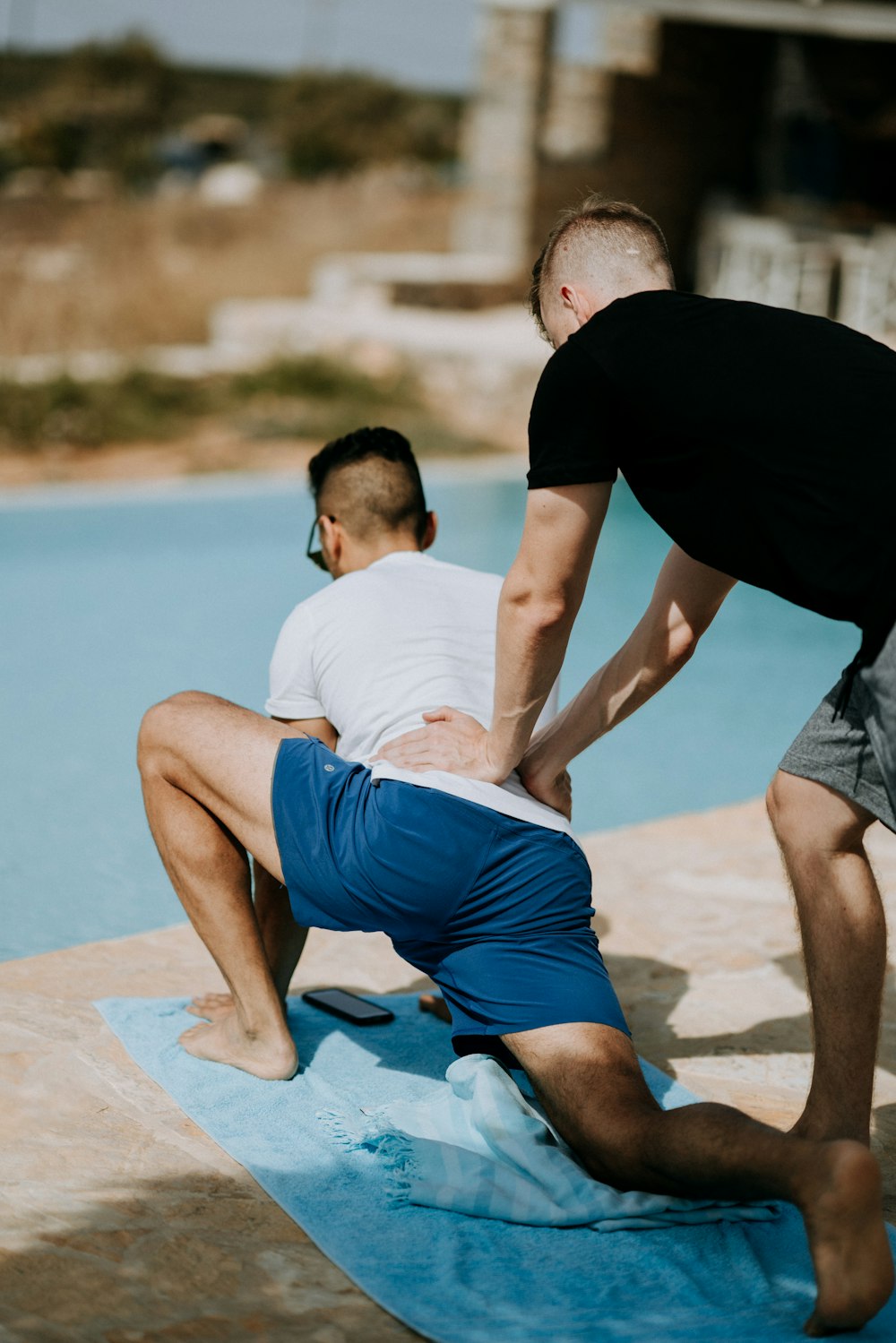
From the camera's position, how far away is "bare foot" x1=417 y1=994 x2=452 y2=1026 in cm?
301

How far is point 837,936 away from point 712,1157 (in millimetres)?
373

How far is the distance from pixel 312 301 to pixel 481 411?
4424 millimetres

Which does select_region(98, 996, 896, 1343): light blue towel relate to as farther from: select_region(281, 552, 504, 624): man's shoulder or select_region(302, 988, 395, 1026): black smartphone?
select_region(281, 552, 504, 624): man's shoulder

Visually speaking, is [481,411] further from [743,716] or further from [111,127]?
[111,127]

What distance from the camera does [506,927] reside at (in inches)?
90.6

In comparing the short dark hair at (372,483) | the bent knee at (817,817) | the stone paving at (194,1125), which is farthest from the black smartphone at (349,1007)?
the bent knee at (817,817)

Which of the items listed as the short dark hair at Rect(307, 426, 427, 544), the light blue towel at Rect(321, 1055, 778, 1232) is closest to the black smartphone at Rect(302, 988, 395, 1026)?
the light blue towel at Rect(321, 1055, 778, 1232)

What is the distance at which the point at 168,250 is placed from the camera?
50.9 feet

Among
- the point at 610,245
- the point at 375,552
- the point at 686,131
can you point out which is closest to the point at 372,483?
the point at 375,552

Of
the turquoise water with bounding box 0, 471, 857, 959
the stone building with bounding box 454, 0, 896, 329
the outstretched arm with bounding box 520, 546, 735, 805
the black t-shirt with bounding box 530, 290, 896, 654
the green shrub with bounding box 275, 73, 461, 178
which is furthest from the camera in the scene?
the green shrub with bounding box 275, 73, 461, 178

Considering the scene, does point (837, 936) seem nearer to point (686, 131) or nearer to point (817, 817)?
point (817, 817)

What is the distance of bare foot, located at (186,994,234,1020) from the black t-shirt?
1313 mm

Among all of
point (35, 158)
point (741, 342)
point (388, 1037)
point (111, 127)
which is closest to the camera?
point (741, 342)

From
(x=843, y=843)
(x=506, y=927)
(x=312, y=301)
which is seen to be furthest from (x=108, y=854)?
(x=312, y=301)
